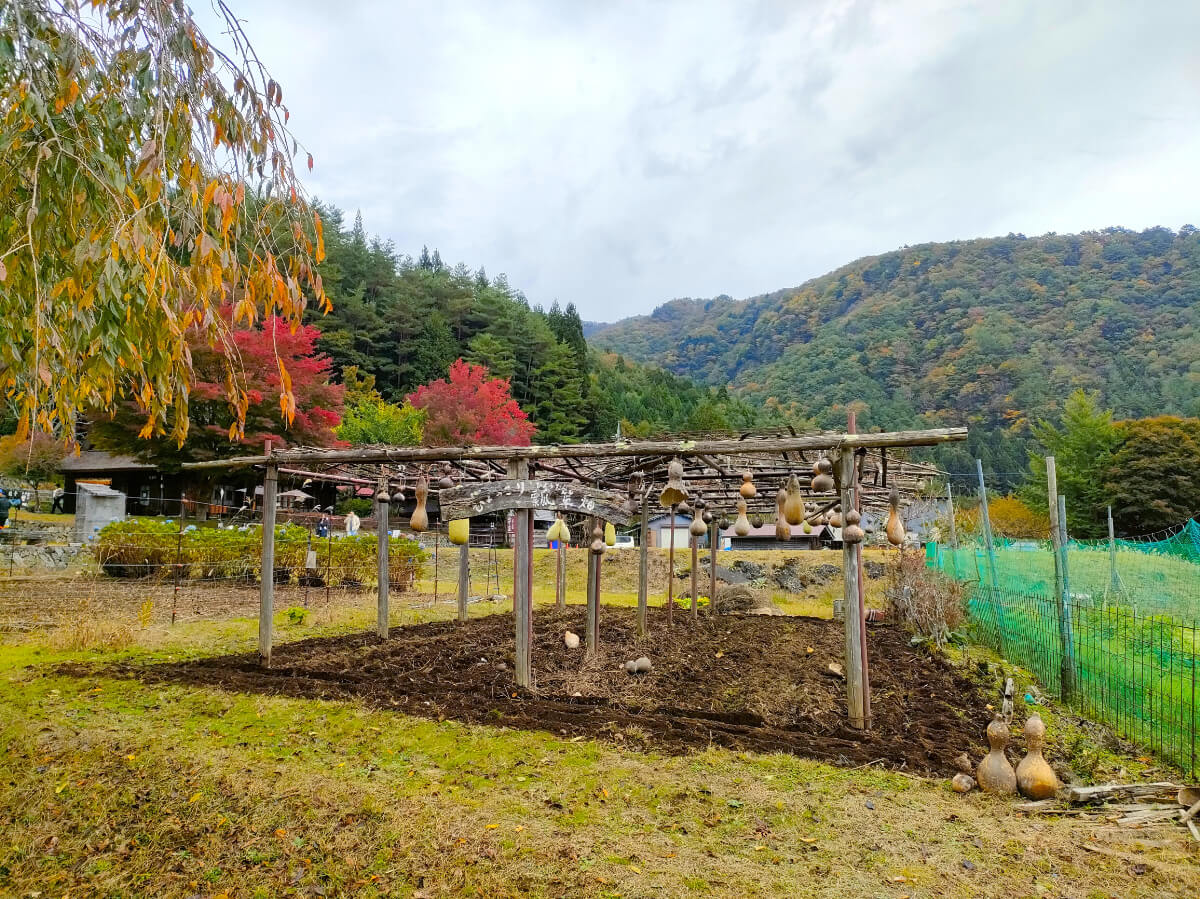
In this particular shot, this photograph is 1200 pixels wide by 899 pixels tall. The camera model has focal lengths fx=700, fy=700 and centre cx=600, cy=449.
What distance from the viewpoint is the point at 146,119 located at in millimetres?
3227

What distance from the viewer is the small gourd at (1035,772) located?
423cm

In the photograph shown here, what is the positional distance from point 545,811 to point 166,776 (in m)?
2.46

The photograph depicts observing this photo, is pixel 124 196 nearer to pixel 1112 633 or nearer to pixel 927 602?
→ pixel 1112 633

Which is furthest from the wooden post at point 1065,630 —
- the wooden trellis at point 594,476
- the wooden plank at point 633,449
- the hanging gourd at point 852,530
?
the hanging gourd at point 852,530

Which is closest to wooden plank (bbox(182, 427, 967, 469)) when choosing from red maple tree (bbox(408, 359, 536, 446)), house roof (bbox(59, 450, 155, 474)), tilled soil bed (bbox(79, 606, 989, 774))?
tilled soil bed (bbox(79, 606, 989, 774))

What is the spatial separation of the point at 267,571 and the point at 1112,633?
31.5ft

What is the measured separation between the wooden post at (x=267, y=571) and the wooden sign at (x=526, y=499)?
2449mm

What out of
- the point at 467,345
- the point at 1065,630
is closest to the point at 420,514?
the point at 1065,630

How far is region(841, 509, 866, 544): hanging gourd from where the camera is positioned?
5469mm

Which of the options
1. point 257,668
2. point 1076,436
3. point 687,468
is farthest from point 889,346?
point 257,668

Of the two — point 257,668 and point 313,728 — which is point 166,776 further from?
point 257,668

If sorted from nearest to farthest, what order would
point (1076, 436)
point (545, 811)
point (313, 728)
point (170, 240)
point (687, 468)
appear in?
point (170, 240) < point (545, 811) < point (313, 728) < point (687, 468) < point (1076, 436)

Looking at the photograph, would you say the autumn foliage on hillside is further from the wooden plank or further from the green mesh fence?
the green mesh fence

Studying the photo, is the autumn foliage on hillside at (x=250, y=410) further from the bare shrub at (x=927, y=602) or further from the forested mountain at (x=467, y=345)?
the forested mountain at (x=467, y=345)
